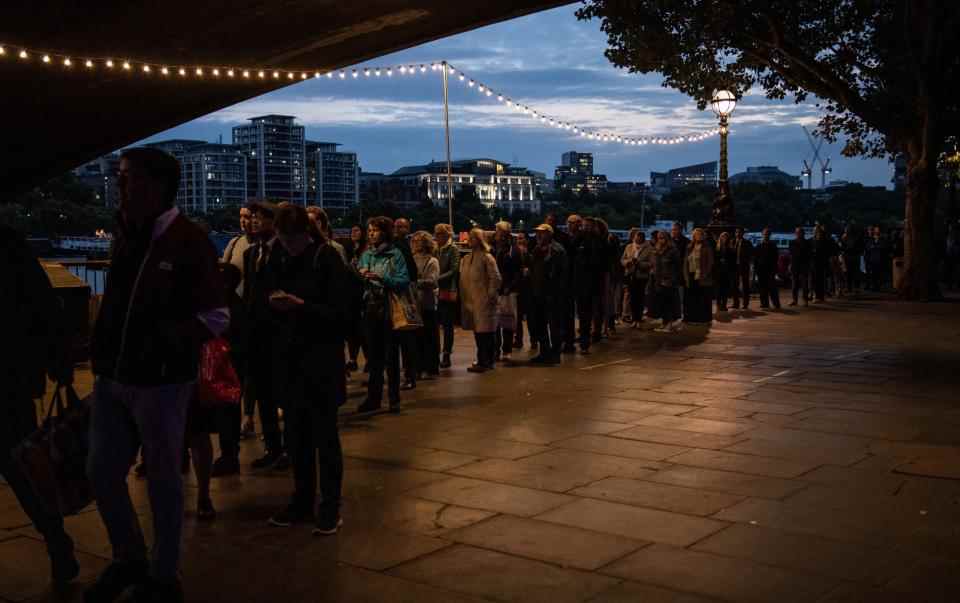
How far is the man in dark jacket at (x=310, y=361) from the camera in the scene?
5.41 metres

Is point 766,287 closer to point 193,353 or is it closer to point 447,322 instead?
point 447,322

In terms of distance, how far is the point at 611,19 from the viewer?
23.0m

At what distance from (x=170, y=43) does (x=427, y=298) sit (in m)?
15.9

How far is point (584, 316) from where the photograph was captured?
1355 cm

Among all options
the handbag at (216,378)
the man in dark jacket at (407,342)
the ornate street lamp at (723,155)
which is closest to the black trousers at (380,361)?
the man in dark jacket at (407,342)

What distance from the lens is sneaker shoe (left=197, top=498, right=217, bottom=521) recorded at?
5.64 m

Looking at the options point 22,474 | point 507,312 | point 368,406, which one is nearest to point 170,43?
point 507,312

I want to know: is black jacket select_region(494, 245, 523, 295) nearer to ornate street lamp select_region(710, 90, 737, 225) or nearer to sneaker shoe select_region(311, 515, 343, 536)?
sneaker shoe select_region(311, 515, 343, 536)

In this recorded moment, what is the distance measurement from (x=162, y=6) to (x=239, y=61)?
20.2 feet

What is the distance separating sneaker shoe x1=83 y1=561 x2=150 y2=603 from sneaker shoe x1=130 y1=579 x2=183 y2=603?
0.05 m

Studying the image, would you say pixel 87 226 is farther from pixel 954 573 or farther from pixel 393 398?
pixel 954 573

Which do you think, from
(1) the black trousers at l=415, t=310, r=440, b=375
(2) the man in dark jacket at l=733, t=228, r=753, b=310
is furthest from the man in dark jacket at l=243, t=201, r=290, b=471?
(2) the man in dark jacket at l=733, t=228, r=753, b=310

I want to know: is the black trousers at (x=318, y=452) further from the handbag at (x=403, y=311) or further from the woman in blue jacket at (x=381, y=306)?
the handbag at (x=403, y=311)

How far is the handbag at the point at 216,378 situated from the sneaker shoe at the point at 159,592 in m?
1.56
